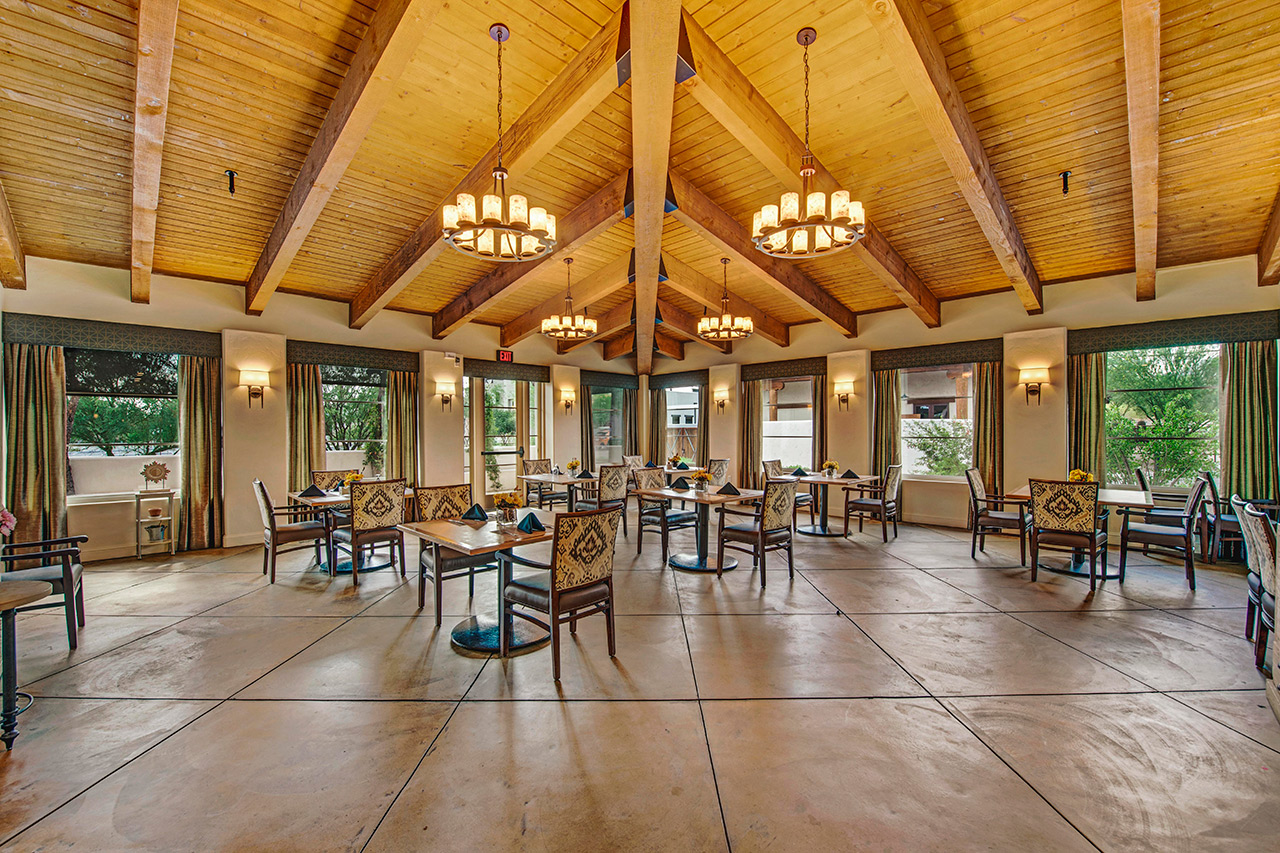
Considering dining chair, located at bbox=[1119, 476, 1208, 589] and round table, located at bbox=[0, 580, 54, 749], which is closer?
round table, located at bbox=[0, 580, 54, 749]

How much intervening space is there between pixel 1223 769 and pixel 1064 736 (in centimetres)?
54

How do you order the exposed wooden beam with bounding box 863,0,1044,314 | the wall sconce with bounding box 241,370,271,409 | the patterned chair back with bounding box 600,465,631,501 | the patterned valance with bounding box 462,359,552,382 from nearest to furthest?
1. the exposed wooden beam with bounding box 863,0,1044,314
2. the patterned chair back with bounding box 600,465,631,501
3. the wall sconce with bounding box 241,370,271,409
4. the patterned valance with bounding box 462,359,552,382

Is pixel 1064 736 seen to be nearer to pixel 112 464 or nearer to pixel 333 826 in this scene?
pixel 333 826

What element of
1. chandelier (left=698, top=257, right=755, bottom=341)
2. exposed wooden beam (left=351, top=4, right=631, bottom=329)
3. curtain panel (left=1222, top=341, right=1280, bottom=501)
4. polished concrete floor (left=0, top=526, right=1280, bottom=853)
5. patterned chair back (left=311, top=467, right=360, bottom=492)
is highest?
exposed wooden beam (left=351, top=4, right=631, bottom=329)

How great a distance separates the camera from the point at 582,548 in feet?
10.6

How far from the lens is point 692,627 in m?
3.92

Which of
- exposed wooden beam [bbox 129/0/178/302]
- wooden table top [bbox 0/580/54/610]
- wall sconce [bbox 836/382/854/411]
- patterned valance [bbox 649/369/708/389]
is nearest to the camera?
wooden table top [bbox 0/580/54/610]

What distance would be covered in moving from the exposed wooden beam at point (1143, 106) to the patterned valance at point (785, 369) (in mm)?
4166

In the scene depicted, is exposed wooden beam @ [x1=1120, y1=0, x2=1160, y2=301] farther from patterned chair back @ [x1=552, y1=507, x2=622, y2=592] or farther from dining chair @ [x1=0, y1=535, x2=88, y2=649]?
dining chair @ [x1=0, y1=535, x2=88, y2=649]

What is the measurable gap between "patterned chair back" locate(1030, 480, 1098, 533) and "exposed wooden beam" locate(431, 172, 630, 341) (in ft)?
15.9

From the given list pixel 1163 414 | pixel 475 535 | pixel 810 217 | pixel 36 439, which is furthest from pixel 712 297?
pixel 36 439

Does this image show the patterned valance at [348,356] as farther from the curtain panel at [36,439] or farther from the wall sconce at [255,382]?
the curtain panel at [36,439]

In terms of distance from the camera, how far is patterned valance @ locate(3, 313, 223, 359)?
5.62 metres

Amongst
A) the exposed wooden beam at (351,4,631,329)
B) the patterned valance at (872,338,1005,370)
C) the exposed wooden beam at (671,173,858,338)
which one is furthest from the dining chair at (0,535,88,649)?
the patterned valance at (872,338,1005,370)
